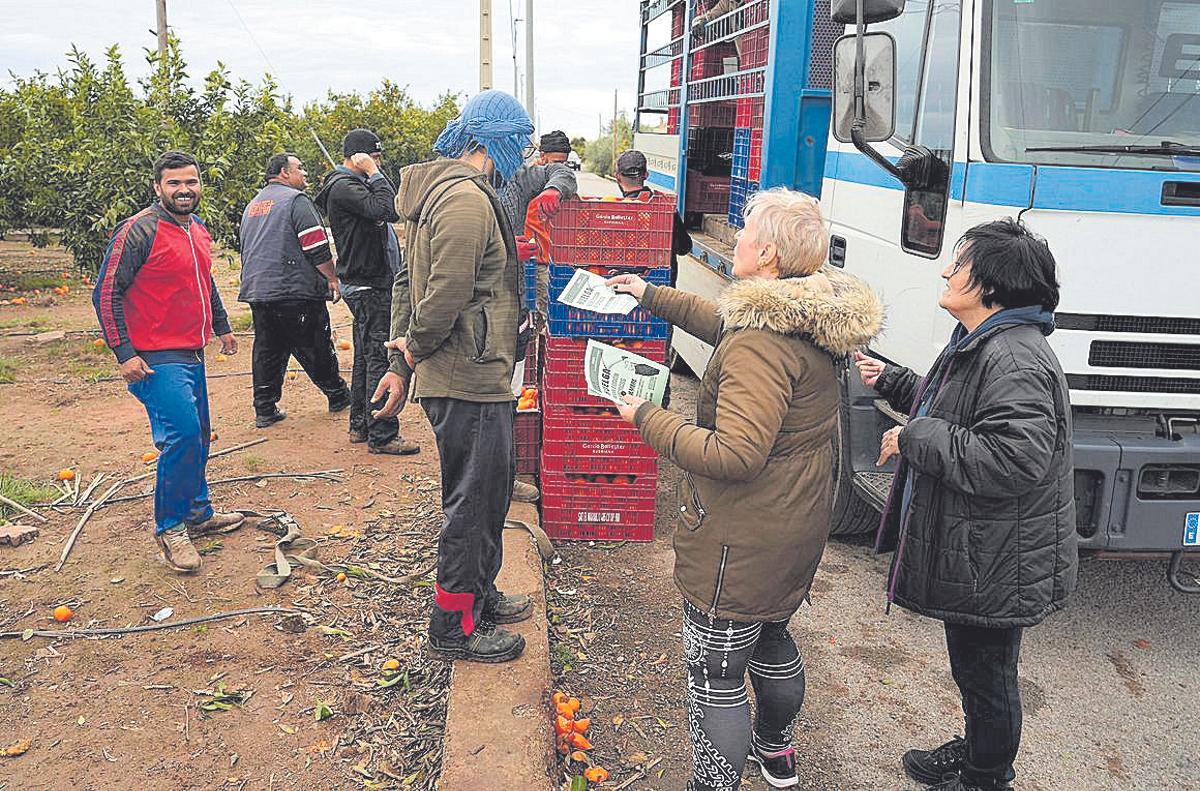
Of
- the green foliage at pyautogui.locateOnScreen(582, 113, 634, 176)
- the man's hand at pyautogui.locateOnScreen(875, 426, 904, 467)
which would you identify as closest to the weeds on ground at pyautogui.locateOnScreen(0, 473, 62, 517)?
the man's hand at pyautogui.locateOnScreen(875, 426, 904, 467)

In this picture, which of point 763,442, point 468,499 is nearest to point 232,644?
point 468,499

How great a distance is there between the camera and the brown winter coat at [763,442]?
2.58 meters

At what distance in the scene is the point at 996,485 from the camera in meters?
2.73

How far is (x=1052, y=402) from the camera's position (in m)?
2.76

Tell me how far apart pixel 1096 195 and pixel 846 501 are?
2326 mm

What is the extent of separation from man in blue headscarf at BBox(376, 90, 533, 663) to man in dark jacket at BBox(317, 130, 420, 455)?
9.50ft

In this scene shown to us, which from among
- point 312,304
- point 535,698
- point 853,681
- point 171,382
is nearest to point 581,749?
point 535,698

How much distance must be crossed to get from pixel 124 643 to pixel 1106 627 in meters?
4.82

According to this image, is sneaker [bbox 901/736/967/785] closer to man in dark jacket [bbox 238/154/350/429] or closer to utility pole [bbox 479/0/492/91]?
man in dark jacket [bbox 238/154/350/429]

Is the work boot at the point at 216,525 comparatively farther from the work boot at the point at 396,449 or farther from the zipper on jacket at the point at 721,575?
the zipper on jacket at the point at 721,575

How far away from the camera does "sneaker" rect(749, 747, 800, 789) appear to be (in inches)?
133

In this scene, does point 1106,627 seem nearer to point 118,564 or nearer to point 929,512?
point 929,512

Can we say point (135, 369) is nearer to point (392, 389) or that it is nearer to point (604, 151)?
point (392, 389)

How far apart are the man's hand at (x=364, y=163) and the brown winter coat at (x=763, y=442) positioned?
447 centimetres
